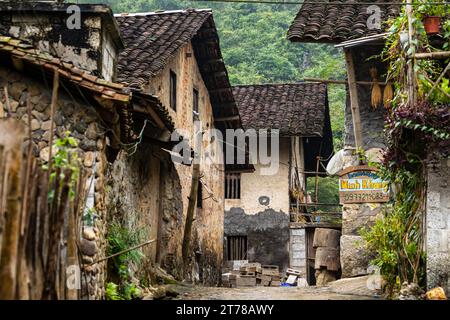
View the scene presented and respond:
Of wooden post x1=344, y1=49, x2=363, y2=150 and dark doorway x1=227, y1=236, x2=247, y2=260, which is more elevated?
wooden post x1=344, y1=49, x2=363, y2=150

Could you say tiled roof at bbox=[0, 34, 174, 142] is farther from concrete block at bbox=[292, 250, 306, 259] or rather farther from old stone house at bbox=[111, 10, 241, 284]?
concrete block at bbox=[292, 250, 306, 259]

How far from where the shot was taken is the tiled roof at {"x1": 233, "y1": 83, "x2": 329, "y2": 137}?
79.8 feet

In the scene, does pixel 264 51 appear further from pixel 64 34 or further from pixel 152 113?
pixel 64 34

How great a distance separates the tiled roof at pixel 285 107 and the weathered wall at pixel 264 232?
3160 mm

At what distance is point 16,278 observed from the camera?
17.9ft

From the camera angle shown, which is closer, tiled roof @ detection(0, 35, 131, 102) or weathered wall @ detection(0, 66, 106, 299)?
tiled roof @ detection(0, 35, 131, 102)

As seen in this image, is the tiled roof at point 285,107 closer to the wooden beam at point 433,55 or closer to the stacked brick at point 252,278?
the stacked brick at point 252,278

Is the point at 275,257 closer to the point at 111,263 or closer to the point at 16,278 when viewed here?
the point at 111,263

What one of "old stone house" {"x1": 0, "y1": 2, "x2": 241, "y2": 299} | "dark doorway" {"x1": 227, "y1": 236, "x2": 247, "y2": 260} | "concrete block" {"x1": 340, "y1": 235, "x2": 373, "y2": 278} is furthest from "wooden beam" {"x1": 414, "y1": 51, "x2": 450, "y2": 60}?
"dark doorway" {"x1": 227, "y1": 236, "x2": 247, "y2": 260}

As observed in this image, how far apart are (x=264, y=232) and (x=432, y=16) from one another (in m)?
15.5

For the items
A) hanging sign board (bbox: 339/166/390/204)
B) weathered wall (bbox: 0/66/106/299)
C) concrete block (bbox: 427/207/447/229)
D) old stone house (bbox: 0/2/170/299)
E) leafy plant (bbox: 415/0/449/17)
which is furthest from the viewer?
hanging sign board (bbox: 339/166/390/204)

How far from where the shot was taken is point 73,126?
8.77m

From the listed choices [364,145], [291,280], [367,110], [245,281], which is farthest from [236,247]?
[367,110]

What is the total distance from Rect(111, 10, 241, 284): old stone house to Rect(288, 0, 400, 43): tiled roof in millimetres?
2539
